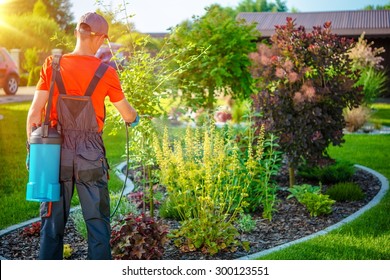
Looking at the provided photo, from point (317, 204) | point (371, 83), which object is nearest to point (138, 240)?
point (317, 204)

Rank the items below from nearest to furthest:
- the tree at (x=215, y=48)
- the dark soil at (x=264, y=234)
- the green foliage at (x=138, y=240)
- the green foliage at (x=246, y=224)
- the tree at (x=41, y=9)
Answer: the green foliage at (x=138, y=240), the dark soil at (x=264, y=234), the green foliage at (x=246, y=224), the tree at (x=41, y=9), the tree at (x=215, y=48)

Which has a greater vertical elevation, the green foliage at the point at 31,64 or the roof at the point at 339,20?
the roof at the point at 339,20

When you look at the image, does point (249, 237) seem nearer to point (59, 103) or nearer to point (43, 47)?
point (59, 103)

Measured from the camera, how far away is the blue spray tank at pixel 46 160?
11.6 feet

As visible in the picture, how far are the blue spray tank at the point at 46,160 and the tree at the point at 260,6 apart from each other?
350 cm

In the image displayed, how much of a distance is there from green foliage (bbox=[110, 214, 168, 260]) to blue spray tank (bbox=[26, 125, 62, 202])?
835mm

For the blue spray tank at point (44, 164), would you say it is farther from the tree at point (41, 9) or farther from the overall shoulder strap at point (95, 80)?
the tree at point (41, 9)

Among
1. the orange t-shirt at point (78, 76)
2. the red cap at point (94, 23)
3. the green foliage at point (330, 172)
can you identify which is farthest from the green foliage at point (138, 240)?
the green foliage at point (330, 172)

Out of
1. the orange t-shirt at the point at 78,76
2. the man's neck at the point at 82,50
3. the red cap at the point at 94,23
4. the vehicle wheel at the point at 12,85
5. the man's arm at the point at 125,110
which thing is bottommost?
the man's arm at the point at 125,110

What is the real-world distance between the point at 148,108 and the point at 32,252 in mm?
1291

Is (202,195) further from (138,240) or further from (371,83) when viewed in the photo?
(371,83)

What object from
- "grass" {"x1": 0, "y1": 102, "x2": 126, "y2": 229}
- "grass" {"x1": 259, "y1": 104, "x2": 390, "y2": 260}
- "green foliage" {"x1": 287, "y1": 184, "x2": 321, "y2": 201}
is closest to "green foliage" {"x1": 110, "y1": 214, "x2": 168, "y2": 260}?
"grass" {"x1": 259, "y1": 104, "x2": 390, "y2": 260}
